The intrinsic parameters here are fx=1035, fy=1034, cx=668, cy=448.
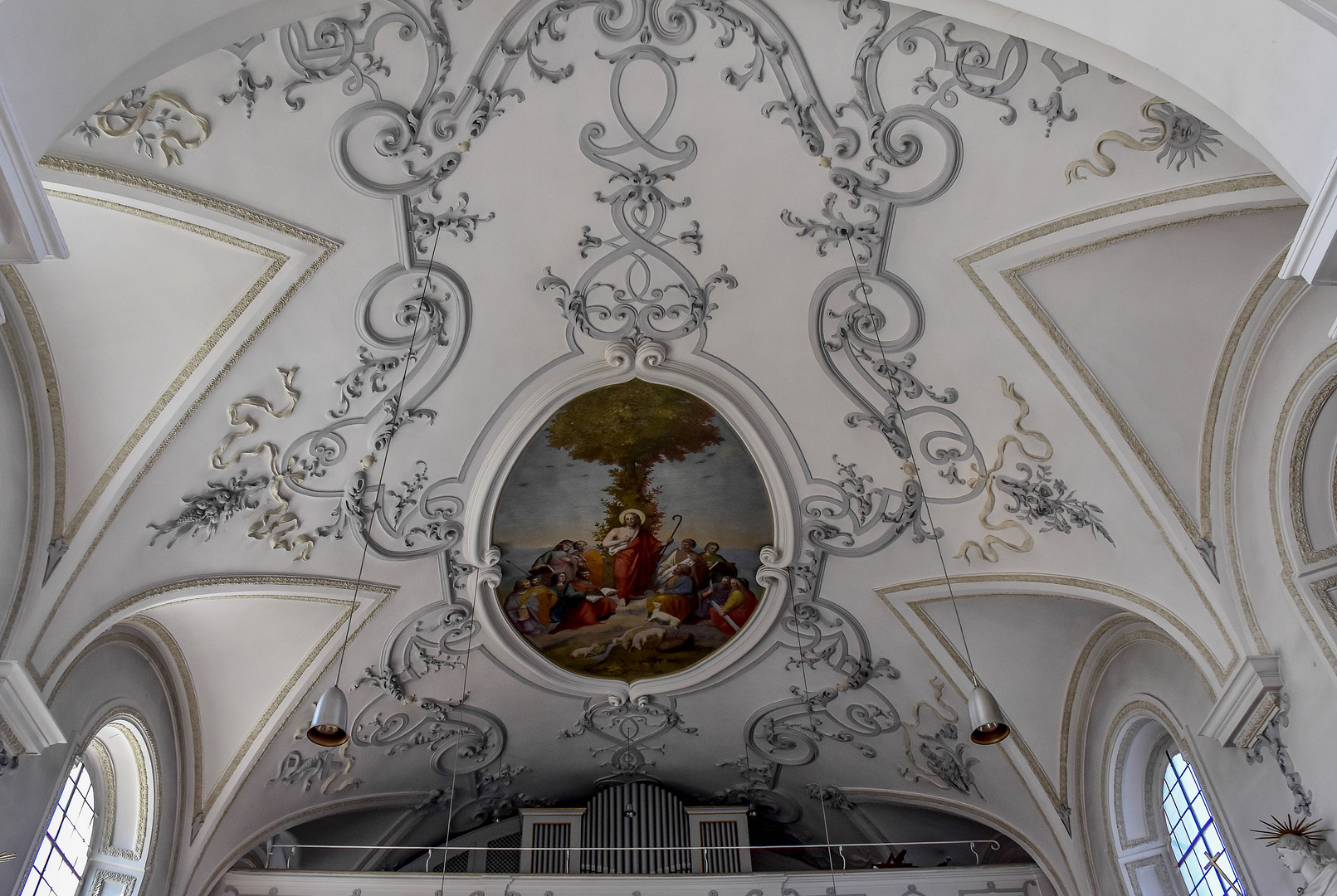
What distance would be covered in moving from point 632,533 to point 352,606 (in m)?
3.16

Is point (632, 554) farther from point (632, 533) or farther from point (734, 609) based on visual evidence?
point (734, 609)

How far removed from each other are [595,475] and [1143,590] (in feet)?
18.0

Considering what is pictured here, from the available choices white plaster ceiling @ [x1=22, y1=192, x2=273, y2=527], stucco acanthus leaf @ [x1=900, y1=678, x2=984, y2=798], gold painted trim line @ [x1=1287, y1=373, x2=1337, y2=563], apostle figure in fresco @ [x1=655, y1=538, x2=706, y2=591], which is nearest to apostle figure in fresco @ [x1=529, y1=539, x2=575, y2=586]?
apostle figure in fresco @ [x1=655, y1=538, x2=706, y2=591]

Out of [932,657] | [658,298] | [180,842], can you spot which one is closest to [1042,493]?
[932,657]

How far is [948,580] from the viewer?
11203mm

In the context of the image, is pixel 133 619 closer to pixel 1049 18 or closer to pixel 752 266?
pixel 752 266

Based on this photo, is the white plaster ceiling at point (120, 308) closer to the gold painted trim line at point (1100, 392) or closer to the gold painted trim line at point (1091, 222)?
the gold painted trim line at point (1091, 222)

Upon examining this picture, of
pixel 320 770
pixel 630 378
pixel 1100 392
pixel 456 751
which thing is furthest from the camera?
pixel 456 751

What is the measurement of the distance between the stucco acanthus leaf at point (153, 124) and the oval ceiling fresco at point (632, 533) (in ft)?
14.1

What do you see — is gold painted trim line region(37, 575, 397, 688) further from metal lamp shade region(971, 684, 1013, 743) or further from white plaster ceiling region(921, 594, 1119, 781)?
metal lamp shade region(971, 684, 1013, 743)

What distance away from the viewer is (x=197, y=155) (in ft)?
24.8

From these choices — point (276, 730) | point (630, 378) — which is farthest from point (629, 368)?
point (276, 730)

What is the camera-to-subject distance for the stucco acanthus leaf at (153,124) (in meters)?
7.00

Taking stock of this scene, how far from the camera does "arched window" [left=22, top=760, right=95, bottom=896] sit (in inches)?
368
